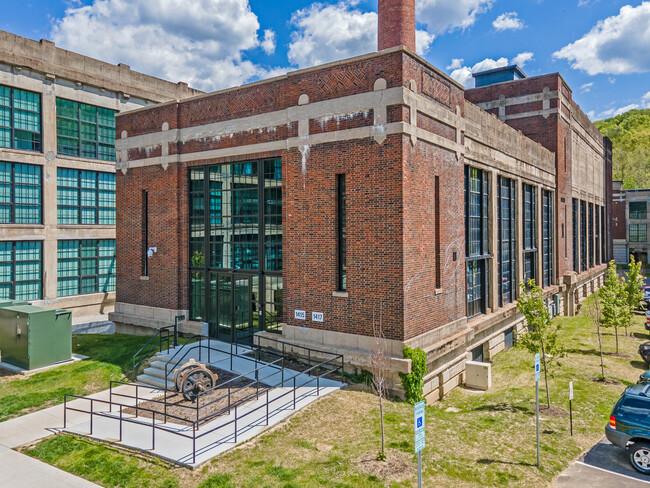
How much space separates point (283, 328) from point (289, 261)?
2.44m

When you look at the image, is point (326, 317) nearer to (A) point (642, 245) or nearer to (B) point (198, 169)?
(B) point (198, 169)

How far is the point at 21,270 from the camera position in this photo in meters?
27.6

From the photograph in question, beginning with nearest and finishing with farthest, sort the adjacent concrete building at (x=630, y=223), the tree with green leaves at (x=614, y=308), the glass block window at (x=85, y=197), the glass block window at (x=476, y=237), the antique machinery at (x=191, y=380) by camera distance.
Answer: the antique machinery at (x=191, y=380), the glass block window at (x=476, y=237), the tree with green leaves at (x=614, y=308), the glass block window at (x=85, y=197), the adjacent concrete building at (x=630, y=223)

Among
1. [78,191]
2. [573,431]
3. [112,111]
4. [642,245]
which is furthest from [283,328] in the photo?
[642,245]

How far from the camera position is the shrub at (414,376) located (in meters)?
14.0

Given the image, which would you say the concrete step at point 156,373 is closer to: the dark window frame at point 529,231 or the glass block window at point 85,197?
the glass block window at point 85,197

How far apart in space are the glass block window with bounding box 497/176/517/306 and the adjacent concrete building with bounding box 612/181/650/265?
5107 cm

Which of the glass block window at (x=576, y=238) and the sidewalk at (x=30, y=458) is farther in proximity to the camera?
the glass block window at (x=576, y=238)

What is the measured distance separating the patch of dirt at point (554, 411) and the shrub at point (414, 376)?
3.61 metres

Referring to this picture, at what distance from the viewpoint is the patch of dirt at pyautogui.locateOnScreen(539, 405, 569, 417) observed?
13.9 meters

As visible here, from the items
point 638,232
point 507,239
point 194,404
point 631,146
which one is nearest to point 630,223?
point 638,232

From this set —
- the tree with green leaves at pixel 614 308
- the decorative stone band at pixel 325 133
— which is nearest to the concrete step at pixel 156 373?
the decorative stone band at pixel 325 133

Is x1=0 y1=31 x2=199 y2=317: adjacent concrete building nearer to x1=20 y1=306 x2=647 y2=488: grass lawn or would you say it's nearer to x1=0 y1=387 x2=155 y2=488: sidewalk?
x1=0 y1=387 x2=155 y2=488: sidewalk

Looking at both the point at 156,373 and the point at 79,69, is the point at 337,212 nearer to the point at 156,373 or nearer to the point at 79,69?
the point at 156,373
